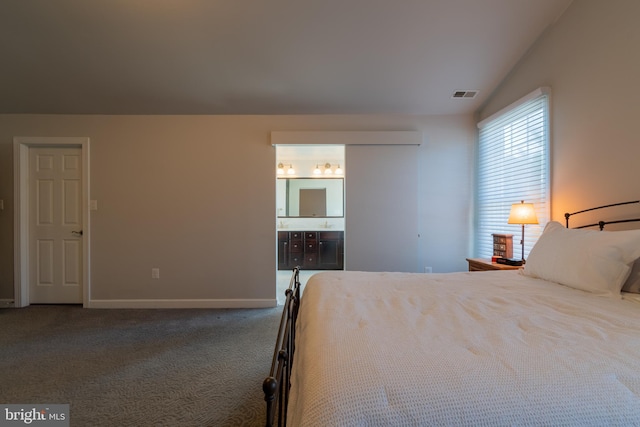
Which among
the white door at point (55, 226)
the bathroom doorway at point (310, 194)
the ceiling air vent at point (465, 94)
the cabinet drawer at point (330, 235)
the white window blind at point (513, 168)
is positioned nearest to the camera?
the white window blind at point (513, 168)

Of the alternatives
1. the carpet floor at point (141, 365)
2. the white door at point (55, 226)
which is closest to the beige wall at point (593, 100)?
the carpet floor at point (141, 365)

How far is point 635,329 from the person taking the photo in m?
1.00

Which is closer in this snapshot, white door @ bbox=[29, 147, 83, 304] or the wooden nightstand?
the wooden nightstand

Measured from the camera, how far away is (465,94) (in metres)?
3.07

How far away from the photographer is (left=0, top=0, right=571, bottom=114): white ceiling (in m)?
2.20

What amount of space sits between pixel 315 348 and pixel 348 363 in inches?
6.3

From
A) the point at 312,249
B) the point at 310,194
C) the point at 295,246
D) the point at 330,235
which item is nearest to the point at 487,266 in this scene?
the point at 330,235

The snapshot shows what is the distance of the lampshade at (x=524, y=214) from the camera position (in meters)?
2.33

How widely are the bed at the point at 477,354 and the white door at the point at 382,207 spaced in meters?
1.81

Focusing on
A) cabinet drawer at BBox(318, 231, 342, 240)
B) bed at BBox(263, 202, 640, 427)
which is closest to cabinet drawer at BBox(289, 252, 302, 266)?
cabinet drawer at BBox(318, 231, 342, 240)

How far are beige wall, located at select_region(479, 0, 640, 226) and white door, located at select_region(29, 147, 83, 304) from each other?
17.0 ft

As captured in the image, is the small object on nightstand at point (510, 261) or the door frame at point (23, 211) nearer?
the small object on nightstand at point (510, 261)

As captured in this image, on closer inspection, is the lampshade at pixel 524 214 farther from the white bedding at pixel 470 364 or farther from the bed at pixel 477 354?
the white bedding at pixel 470 364

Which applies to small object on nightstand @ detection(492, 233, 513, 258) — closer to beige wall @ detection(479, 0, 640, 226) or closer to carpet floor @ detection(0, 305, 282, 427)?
beige wall @ detection(479, 0, 640, 226)
